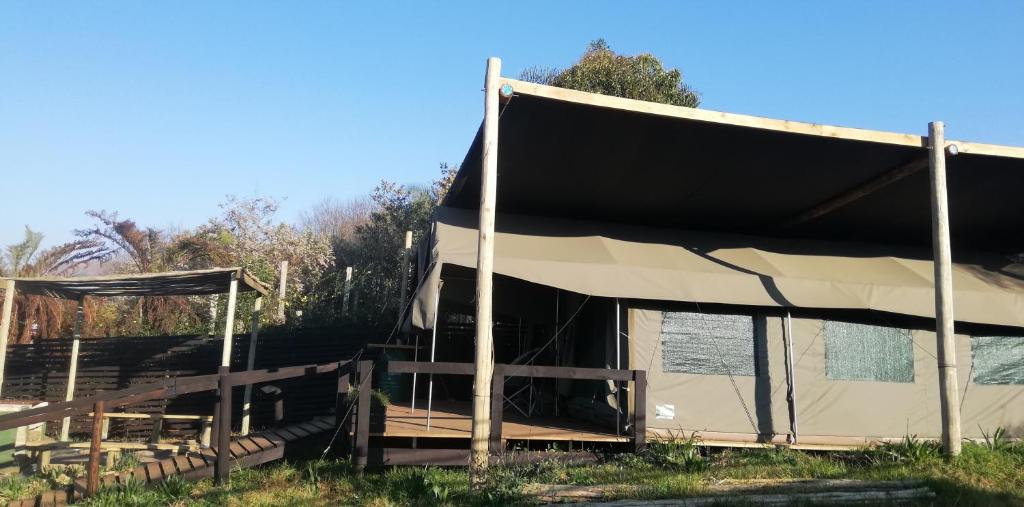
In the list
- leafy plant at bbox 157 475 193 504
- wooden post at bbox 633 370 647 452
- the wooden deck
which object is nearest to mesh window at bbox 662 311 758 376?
wooden post at bbox 633 370 647 452

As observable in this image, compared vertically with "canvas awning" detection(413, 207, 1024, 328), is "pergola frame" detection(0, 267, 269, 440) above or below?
below

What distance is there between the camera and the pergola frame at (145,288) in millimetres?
8977

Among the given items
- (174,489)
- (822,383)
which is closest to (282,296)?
(174,489)

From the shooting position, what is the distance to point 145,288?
9992mm

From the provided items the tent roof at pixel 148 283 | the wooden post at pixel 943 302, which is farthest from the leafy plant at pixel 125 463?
the wooden post at pixel 943 302

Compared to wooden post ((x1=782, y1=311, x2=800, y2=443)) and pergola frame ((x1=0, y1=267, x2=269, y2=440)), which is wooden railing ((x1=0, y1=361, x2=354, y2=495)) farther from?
wooden post ((x1=782, y1=311, x2=800, y2=443))

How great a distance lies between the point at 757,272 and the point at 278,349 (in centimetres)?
712

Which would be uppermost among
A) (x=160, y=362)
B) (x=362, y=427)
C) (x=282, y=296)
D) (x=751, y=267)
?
(x=751, y=267)

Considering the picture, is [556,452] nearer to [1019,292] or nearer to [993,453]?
[993,453]

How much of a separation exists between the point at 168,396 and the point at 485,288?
312 cm

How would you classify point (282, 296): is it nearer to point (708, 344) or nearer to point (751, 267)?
point (708, 344)

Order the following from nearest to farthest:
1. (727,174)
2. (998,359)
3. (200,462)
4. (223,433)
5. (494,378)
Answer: (494,378), (223,433), (200,462), (727,174), (998,359)

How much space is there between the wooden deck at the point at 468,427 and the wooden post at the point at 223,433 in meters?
1.39

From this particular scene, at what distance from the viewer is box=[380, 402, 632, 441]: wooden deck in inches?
272
